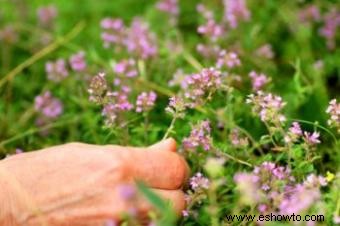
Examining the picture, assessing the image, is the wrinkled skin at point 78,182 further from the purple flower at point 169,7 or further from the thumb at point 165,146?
the purple flower at point 169,7

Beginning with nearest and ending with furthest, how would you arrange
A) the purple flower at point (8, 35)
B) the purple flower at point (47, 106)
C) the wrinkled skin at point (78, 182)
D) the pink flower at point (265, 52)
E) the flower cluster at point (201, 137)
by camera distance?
1. the wrinkled skin at point (78, 182)
2. the flower cluster at point (201, 137)
3. the purple flower at point (47, 106)
4. the pink flower at point (265, 52)
5. the purple flower at point (8, 35)

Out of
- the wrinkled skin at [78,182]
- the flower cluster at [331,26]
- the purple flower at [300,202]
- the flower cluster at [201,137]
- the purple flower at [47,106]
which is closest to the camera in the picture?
the purple flower at [300,202]

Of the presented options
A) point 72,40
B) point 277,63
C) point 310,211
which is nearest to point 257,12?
point 277,63

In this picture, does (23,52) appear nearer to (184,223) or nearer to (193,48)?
(193,48)

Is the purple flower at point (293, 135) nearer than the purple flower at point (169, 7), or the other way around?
the purple flower at point (293, 135)

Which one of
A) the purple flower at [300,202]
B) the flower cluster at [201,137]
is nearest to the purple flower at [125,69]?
the flower cluster at [201,137]

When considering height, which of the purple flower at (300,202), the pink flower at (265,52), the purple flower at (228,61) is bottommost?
the purple flower at (300,202)

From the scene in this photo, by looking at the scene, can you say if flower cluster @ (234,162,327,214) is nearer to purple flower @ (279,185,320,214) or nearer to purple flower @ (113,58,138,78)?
purple flower @ (279,185,320,214)
